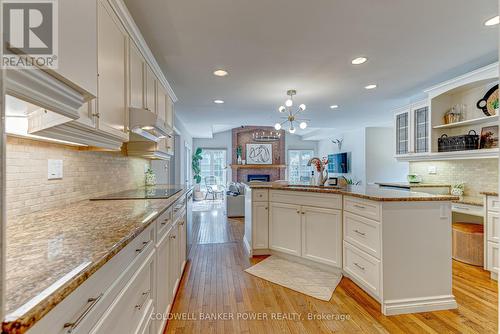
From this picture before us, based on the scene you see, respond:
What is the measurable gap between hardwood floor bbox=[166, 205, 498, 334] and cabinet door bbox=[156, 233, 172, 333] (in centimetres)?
21

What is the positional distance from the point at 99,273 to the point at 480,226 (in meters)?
4.09

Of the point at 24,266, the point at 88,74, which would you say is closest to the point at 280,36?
the point at 88,74

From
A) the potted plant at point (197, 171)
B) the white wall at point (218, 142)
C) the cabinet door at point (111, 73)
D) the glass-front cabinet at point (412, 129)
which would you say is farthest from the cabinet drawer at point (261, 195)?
the white wall at point (218, 142)

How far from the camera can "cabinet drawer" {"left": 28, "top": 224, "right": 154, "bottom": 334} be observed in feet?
1.89

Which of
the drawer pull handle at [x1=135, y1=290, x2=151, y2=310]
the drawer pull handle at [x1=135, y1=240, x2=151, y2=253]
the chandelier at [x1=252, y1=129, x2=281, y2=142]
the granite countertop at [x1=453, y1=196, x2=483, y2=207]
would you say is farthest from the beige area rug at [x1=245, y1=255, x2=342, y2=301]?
the chandelier at [x1=252, y1=129, x2=281, y2=142]

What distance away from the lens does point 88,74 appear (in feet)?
→ 3.44

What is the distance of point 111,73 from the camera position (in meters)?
1.61

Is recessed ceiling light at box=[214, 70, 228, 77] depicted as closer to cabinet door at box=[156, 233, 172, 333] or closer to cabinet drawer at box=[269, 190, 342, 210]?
cabinet drawer at box=[269, 190, 342, 210]

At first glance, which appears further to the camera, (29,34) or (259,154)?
(259,154)

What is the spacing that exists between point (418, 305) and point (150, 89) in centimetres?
315

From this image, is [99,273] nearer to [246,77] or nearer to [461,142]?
[246,77]

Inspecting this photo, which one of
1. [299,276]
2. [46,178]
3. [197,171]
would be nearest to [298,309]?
[299,276]

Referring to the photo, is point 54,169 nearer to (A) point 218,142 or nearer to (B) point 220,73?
(B) point 220,73

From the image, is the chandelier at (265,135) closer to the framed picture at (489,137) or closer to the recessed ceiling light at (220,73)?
the recessed ceiling light at (220,73)
